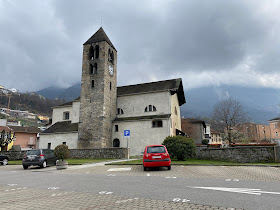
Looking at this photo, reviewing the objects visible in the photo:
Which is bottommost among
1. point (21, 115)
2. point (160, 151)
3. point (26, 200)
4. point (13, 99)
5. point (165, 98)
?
point (26, 200)

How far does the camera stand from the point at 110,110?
35.2 metres

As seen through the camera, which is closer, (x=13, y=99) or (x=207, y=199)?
(x=207, y=199)

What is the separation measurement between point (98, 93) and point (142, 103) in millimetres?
7610

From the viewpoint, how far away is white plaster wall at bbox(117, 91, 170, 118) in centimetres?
3400

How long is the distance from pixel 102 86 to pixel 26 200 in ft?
93.9

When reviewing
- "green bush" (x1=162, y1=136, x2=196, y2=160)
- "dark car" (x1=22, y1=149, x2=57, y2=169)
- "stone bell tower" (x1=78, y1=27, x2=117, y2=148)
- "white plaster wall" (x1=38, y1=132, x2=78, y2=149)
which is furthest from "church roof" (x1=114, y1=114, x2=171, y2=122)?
"dark car" (x1=22, y1=149, x2=57, y2=169)

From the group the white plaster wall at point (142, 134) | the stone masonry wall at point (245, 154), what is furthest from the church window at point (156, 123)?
the stone masonry wall at point (245, 154)

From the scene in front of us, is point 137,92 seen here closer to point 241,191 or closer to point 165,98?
point 165,98

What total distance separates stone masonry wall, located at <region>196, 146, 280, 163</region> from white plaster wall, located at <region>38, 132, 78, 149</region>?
22722 mm

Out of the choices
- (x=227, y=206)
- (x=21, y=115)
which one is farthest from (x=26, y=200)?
(x=21, y=115)

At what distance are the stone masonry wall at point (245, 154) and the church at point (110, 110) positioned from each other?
442 inches

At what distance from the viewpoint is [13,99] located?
15225 centimetres

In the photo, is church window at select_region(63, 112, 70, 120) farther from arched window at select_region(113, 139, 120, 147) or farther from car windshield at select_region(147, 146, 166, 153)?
car windshield at select_region(147, 146, 166, 153)

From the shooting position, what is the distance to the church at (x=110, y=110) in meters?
32.4
